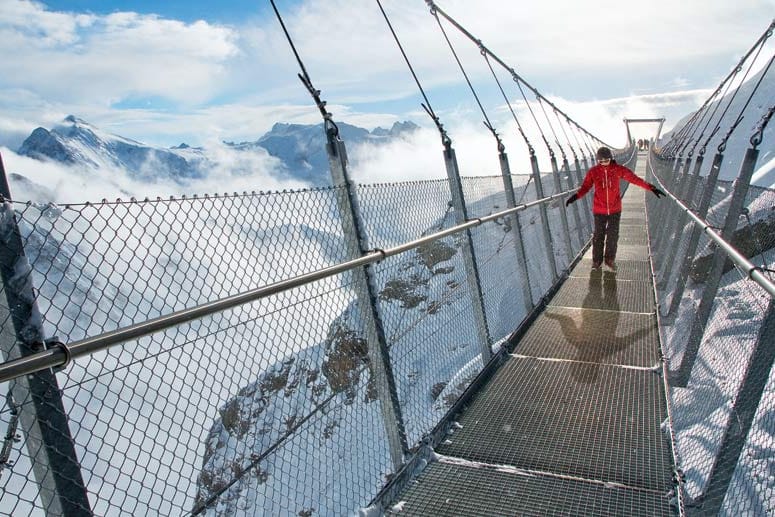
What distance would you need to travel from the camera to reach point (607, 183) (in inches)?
261

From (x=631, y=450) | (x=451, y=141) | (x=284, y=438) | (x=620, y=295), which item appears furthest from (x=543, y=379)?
(x=620, y=295)

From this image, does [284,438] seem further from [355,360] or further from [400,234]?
[400,234]

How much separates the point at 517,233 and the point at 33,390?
4556 mm

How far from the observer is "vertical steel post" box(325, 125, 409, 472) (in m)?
2.64

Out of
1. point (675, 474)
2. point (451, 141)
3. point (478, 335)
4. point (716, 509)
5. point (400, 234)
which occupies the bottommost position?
point (716, 509)

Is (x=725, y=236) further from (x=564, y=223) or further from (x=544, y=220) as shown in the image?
(x=564, y=223)

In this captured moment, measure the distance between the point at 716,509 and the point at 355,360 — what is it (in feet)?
6.84

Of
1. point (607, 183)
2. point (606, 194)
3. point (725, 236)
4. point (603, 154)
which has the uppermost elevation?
point (603, 154)

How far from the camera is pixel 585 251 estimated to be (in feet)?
31.1

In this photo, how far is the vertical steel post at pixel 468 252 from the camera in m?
3.94

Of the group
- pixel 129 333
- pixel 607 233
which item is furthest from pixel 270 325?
pixel 607 233

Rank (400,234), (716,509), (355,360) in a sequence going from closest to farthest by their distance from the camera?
(716,509) → (355,360) → (400,234)

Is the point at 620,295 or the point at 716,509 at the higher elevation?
the point at 620,295

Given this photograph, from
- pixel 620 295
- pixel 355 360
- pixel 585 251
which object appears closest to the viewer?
pixel 355 360
